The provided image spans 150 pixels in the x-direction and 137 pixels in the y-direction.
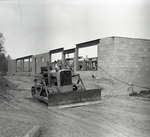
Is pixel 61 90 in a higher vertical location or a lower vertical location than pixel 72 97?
higher

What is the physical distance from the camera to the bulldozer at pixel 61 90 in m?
6.13

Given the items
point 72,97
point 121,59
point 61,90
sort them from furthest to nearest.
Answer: point 121,59
point 61,90
point 72,97

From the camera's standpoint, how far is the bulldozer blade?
237 inches

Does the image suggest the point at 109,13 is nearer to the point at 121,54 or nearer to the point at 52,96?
the point at 52,96

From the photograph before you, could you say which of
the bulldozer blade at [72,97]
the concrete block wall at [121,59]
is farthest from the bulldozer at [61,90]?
the concrete block wall at [121,59]

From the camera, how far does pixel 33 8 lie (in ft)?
6.63

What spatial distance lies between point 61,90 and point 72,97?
27.1 inches

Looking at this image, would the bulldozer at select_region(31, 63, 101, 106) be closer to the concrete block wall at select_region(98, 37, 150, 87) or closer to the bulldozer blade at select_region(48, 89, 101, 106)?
the bulldozer blade at select_region(48, 89, 101, 106)

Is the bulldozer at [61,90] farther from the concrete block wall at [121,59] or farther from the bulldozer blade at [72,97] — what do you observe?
the concrete block wall at [121,59]

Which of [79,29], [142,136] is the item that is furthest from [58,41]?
[142,136]

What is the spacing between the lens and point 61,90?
6.86 metres

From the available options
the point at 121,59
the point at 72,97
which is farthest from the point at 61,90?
the point at 121,59

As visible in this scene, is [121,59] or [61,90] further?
[121,59]

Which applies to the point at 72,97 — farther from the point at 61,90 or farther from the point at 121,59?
the point at 121,59
